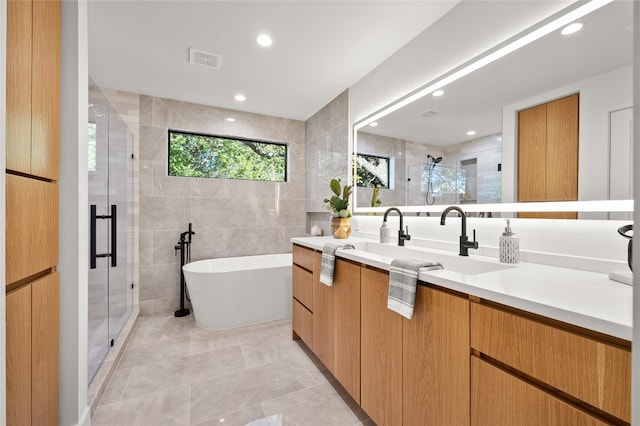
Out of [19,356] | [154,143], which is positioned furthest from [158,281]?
[19,356]

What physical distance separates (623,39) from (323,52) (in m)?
1.80

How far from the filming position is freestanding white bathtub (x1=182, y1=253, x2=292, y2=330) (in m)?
2.70

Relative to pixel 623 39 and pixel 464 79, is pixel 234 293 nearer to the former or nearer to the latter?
pixel 464 79

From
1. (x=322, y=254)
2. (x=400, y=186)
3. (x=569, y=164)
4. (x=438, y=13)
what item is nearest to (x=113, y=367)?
(x=322, y=254)

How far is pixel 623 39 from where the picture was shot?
107 centimetres

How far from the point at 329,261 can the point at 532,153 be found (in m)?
1.23

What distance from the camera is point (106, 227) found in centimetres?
208

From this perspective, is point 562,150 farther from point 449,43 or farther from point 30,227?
point 30,227

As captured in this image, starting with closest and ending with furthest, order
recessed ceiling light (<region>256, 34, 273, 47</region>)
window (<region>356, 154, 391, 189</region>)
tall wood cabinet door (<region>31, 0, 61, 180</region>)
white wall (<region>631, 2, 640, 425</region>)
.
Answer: white wall (<region>631, 2, 640, 425</region>) → tall wood cabinet door (<region>31, 0, 61, 180</region>) → recessed ceiling light (<region>256, 34, 273, 47</region>) → window (<region>356, 154, 391, 189</region>)

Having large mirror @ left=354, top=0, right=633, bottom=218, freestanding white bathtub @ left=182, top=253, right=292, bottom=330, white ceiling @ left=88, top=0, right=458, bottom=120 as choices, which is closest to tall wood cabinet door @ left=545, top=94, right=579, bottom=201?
large mirror @ left=354, top=0, right=633, bottom=218

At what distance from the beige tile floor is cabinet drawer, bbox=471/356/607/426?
887 millimetres

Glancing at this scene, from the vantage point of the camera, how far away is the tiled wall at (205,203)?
125 inches

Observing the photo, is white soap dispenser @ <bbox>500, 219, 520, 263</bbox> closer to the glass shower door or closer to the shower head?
the shower head

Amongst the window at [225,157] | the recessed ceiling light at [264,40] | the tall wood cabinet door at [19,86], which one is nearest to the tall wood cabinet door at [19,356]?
the tall wood cabinet door at [19,86]
